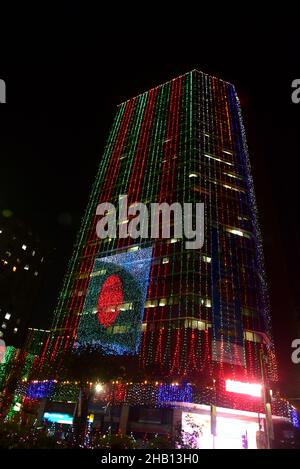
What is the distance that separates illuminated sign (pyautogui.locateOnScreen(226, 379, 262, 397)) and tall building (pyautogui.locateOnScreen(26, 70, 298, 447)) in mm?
168

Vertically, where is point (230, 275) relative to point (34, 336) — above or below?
above

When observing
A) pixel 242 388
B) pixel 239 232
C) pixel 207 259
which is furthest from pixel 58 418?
pixel 239 232

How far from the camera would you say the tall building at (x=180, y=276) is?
42.1m

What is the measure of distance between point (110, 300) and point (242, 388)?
22785 mm

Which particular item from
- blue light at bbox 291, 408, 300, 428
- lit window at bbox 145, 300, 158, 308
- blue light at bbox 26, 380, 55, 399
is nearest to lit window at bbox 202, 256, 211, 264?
lit window at bbox 145, 300, 158, 308

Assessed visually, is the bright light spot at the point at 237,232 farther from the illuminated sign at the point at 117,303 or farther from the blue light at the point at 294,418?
the blue light at the point at 294,418

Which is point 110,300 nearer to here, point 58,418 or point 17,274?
point 58,418

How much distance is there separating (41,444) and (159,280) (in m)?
39.4

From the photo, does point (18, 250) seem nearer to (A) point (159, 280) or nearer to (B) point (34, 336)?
(B) point (34, 336)

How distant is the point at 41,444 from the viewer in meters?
13.5

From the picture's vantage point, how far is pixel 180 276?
167ft

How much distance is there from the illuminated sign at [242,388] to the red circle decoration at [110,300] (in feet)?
62.4
